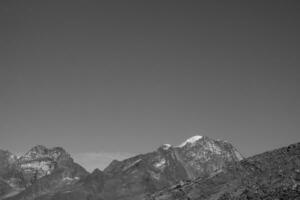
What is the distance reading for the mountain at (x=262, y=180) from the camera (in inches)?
5581

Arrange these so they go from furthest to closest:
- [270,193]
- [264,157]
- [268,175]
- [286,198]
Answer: [264,157] → [268,175] → [270,193] → [286,198]

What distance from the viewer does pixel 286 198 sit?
130 metres

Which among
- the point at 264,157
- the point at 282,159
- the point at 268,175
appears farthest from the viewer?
the point at 264,157

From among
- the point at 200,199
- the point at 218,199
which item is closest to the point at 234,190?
the point at 218,199

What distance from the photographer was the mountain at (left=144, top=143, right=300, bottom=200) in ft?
465

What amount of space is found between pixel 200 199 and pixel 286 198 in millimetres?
57709

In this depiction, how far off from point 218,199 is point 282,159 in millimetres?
28445

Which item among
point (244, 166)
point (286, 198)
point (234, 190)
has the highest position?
point (244, 166)

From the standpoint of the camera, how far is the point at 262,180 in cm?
16138

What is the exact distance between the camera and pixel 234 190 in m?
169

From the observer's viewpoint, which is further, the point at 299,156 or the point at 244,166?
the point at 244,166

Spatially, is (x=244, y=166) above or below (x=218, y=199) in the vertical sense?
above

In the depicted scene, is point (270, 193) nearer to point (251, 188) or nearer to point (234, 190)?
point (251, 188)

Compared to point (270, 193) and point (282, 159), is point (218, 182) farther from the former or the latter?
point (270, 193)
